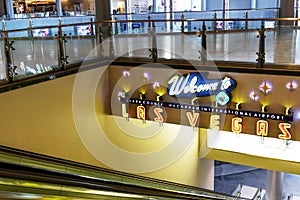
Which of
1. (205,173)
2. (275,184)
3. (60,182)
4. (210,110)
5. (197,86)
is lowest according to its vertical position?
(275,184)

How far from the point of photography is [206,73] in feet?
20.6

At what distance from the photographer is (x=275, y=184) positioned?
393 inches

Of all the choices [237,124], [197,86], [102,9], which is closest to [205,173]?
[237,124]

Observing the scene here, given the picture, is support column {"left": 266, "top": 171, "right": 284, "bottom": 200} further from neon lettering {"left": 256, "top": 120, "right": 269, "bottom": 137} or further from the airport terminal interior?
neon lettering {"left": 256, "top": 120, "right": 269, "bottom": 137}

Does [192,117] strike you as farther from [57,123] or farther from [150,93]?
[57,123]

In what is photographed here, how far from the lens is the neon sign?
6098 mm

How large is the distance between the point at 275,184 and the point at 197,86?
5076mm

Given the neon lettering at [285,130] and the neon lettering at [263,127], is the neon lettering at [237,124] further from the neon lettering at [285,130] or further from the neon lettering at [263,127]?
the neon lettering at [285,130]

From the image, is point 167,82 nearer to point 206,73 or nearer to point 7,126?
point 206,73

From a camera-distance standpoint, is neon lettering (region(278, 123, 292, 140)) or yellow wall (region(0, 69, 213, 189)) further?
neon lettering (region(278, 123, 292, 140))

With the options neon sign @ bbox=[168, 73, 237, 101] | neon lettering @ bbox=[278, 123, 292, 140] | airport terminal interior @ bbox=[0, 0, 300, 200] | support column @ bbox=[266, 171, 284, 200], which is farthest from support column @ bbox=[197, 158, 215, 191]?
neon lettering @ bbox=[278, 123, 292, 140]

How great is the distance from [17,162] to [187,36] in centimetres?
698

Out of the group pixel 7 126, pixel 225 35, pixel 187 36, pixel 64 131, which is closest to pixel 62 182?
pixel 7 126

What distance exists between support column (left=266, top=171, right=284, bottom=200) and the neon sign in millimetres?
4657
